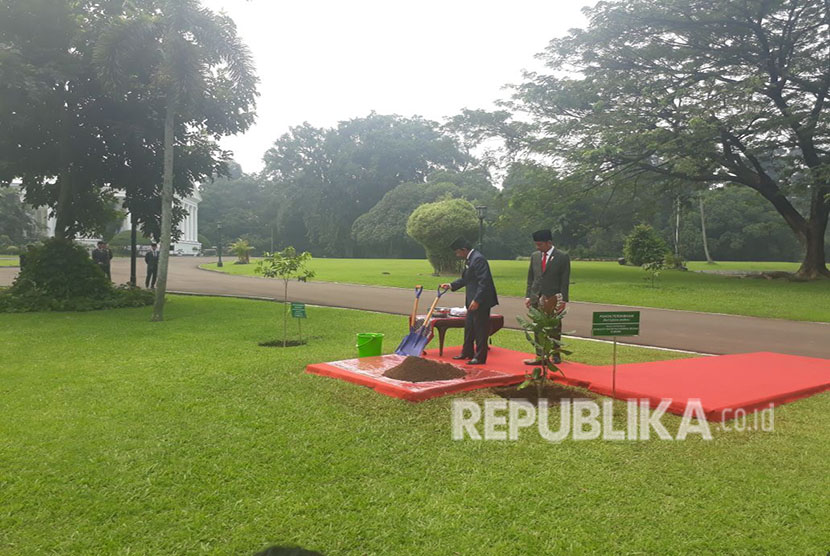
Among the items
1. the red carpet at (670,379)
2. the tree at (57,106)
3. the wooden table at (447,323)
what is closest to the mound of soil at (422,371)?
the red carpet at (670,379)

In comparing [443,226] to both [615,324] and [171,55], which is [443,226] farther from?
[615,324]

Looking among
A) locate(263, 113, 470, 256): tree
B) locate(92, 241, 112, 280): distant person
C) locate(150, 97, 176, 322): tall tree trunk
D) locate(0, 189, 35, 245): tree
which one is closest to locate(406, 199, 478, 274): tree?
locate(92, 241, 112, 280): distant person

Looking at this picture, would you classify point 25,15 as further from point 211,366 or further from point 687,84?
point 687,84

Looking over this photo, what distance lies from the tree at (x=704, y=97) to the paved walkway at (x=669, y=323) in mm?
8826

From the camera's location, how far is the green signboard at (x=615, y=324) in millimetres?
5262

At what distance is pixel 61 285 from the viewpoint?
15.0m

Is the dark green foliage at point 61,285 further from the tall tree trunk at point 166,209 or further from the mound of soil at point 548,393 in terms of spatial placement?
the mound of soil at point 548,393

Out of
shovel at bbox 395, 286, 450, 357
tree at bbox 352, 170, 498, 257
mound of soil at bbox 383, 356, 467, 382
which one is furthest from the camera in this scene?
tree at bbox 352, 170, 498, 257

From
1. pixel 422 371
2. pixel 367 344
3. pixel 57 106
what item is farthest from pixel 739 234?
pixel 422 371

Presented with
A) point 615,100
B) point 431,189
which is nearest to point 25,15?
point 615,100

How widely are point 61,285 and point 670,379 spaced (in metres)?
14.8

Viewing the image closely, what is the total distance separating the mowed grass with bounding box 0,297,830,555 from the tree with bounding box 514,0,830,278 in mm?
18459

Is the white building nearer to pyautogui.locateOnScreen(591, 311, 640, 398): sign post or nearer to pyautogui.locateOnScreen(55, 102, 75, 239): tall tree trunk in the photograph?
pyautogui.locateOnScreen(55, 102, 75, 239): tall tree trunk

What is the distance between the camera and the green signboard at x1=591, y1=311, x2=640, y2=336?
526cm
